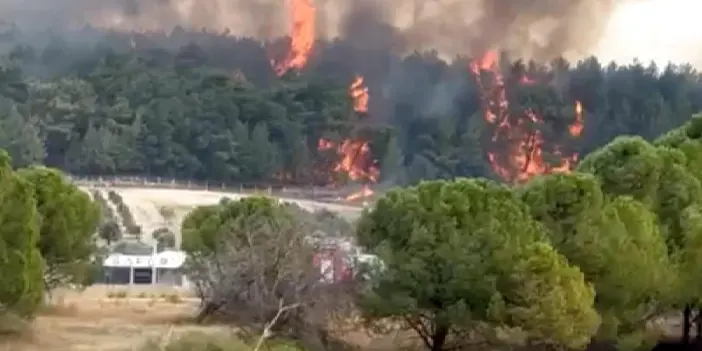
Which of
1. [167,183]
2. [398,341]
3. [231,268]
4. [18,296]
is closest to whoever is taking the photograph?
[18,296]

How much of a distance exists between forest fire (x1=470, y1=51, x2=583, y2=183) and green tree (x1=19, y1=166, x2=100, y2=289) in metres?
51.5

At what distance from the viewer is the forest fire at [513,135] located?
8338cm

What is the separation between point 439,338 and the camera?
92.2ft

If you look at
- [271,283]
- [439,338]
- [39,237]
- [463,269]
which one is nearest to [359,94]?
[39,237]

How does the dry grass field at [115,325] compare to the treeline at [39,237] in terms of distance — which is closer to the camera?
the dry grass field at [115,325]

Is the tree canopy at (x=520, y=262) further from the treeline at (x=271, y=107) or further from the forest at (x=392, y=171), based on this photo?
the treeline at (x=271, y=107)

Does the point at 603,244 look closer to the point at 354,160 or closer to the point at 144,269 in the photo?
the point at 144,269

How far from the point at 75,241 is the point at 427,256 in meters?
9.23

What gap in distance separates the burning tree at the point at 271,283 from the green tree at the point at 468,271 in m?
1.43

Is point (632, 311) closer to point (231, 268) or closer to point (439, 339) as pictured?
point (439, 339)

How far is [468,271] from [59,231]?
33.0 feet

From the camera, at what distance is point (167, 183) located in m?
71.9

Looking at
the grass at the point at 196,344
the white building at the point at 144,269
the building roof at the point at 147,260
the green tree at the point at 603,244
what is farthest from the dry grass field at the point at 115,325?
the green tree at the point at 603,244

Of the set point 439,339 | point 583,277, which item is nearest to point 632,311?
point 583,277
